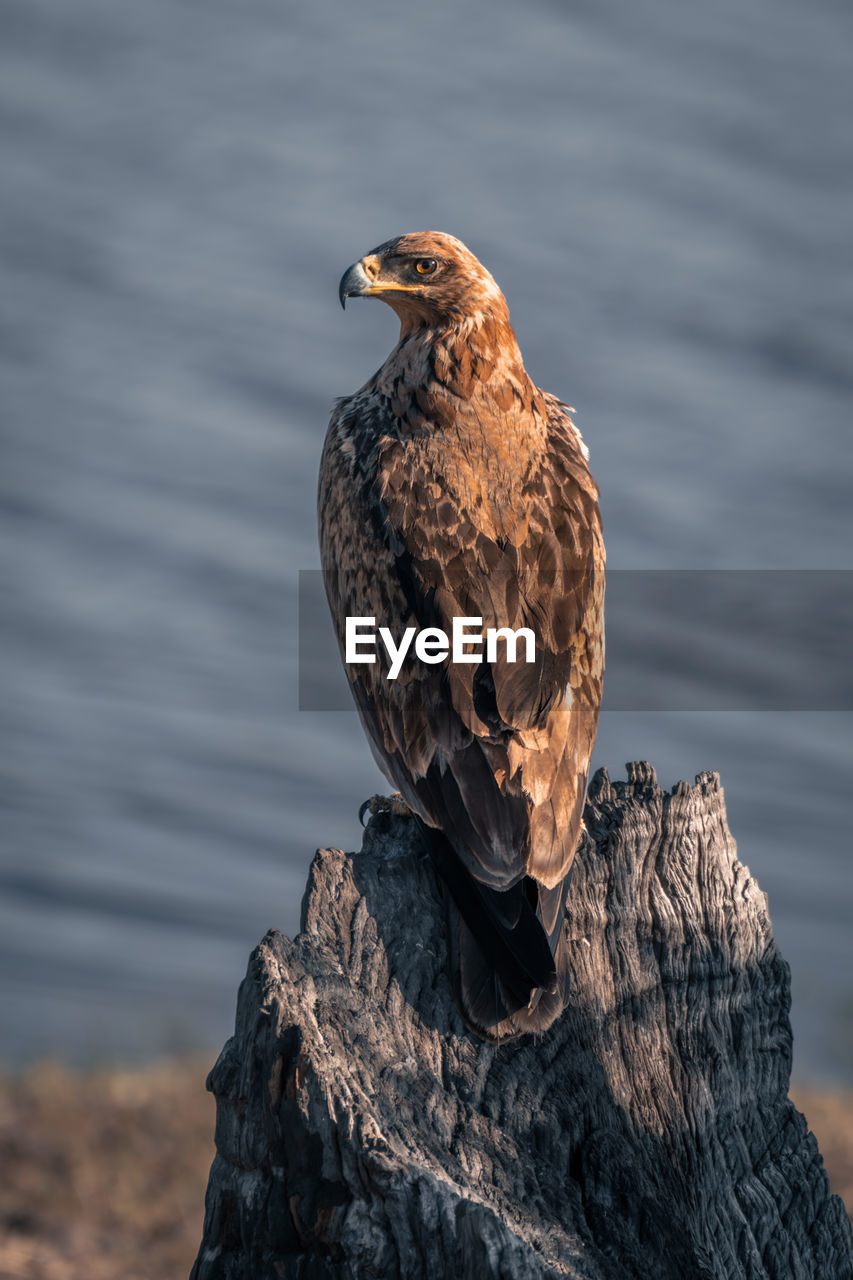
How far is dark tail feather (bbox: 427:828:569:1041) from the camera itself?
3363mm

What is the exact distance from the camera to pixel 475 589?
4.11 m

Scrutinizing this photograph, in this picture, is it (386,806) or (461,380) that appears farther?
(461,380)

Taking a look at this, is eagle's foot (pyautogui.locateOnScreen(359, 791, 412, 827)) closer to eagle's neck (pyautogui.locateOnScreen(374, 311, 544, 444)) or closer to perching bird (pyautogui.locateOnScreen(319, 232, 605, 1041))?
perching bird (pyautogui.locateOnScreen(319, 232, 605, 1041))

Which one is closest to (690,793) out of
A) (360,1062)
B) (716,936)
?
(716,936)

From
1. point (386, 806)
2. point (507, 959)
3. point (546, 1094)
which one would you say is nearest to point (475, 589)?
point (386, 806)

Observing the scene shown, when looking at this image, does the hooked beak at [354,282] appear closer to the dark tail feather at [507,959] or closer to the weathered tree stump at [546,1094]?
the weathered tree stump at [546,1094]

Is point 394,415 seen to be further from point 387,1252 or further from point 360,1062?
point 387,1252

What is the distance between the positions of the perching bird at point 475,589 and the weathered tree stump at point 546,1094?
0.19 m

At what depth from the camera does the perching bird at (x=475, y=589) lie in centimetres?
358

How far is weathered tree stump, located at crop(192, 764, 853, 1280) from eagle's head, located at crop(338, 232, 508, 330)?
212cm

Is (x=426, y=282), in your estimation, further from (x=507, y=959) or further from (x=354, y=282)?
(x=507, y=959)

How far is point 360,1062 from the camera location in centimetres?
308

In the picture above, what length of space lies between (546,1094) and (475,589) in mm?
1609

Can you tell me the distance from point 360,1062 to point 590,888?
3.53 feet
